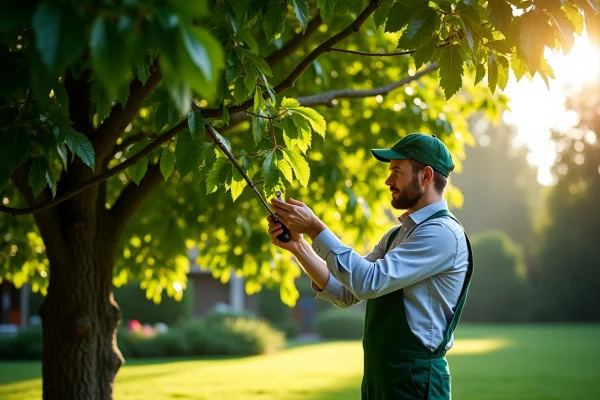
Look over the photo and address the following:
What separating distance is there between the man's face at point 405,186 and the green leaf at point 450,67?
1.38ft

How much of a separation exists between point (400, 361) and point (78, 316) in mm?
2941

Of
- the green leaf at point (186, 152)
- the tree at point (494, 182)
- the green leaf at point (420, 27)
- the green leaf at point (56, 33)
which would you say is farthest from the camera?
the tree at point (494, 182)

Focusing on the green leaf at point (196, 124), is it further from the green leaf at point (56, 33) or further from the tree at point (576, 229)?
the tree at point (576, 229)

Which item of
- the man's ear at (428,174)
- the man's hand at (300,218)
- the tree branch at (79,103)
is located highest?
the tree branch at (79,103)

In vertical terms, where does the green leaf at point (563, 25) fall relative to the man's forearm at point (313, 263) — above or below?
above

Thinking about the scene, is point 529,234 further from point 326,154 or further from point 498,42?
point 498,42

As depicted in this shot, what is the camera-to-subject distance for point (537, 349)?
19703 mm

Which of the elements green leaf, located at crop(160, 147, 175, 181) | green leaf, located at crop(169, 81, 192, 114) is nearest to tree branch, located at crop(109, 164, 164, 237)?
green leaf, located at crop(160, 147, 175, 181)

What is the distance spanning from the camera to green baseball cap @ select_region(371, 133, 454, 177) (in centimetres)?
315

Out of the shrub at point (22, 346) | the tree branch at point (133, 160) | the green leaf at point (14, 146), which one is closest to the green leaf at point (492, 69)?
the tree branch at point (133, 160)

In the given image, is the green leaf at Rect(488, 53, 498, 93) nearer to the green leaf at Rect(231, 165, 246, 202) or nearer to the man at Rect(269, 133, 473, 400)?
the man at Rect(269, 133, 473, 400)

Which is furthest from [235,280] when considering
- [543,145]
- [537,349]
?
[543,145]

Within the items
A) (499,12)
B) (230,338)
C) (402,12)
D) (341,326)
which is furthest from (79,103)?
(341,326)

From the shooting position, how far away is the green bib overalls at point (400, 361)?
2.95 metres
